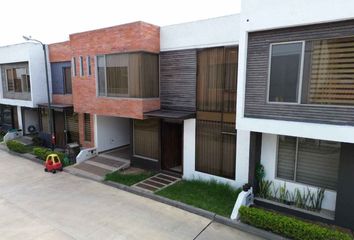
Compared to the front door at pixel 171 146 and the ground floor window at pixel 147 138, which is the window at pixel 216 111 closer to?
the front door at pixel 171 146

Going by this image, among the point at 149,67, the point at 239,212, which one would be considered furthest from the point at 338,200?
the point at 149,67

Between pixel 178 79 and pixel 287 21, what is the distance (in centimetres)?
514

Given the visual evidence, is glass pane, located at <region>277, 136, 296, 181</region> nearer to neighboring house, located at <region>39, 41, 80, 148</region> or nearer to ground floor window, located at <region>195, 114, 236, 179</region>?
ground floor window, located at <region>195, 114, 236, 179</region>

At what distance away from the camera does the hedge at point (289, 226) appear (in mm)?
6074

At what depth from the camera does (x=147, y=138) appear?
39.3 ft

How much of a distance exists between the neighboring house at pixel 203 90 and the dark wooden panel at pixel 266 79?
1966 mm

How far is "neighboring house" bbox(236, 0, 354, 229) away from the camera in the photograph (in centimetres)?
595

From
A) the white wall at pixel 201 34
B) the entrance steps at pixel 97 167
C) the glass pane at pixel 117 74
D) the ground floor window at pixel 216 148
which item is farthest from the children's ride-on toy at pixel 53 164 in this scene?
the white wall at pixel 201 34

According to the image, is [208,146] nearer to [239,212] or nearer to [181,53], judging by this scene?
[239,212]

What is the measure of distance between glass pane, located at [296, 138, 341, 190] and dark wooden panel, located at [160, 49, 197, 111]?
4434mm

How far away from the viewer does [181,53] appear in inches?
408

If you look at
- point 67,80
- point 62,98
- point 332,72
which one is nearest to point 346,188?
point 332,72

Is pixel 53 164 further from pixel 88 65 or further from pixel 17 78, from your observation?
pixel 17 78

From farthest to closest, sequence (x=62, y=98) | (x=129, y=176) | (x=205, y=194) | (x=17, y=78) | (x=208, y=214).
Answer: (x=17, y=78), (x=62, y=98), (x=129, y=176), (x=205, y=194), (x=208, y=214)
